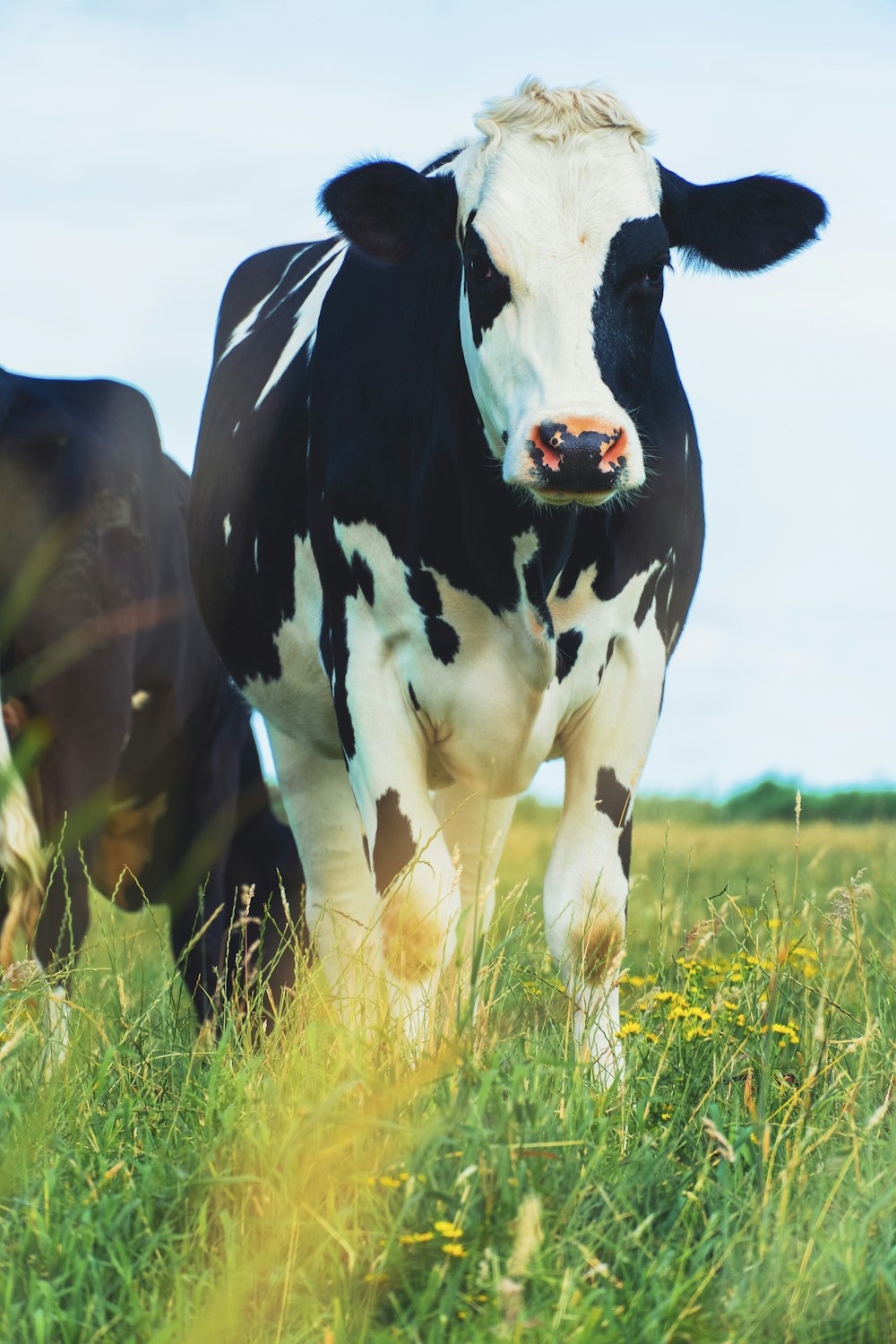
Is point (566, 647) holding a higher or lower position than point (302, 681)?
higher

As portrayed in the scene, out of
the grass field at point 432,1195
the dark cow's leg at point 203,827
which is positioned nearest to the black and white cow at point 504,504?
the grass field at point 432,1195

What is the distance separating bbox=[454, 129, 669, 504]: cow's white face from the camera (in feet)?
11.5

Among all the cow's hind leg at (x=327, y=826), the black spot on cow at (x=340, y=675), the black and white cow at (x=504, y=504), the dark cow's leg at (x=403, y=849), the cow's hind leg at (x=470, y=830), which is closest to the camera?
the black and white cow at (x=504, y=504)

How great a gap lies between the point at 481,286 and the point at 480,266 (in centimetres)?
5

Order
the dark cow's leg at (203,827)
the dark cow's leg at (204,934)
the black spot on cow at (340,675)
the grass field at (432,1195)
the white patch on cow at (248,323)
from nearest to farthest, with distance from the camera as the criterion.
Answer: the grass field at (432,1195)
the black spot on cow at (340,675)
the white patch on cow at (248,323)
the dark cow's leg at (204,934)
the dark cow's leg at (203,827)

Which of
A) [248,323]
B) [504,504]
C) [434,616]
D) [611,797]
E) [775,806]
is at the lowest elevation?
[775,806]

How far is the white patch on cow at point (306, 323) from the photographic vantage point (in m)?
5.48

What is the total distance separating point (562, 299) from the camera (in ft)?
12.3

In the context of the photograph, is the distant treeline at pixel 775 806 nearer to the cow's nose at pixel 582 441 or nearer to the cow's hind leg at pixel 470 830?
the cow's hind leg at pixel 470 830

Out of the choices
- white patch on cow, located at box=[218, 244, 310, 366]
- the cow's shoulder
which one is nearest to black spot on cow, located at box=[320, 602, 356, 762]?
the cow's shoulder

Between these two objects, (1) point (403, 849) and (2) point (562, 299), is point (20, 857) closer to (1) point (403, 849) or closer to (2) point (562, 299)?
(1) point (403, 849)

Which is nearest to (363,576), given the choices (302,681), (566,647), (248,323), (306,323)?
(566,647)

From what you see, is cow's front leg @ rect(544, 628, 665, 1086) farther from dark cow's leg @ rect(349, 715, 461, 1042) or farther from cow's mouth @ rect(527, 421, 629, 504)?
cow's mouth @ rect(527, 421, 629, 504)

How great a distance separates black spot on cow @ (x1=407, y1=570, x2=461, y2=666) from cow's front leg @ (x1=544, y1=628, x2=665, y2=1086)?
1.51ft
